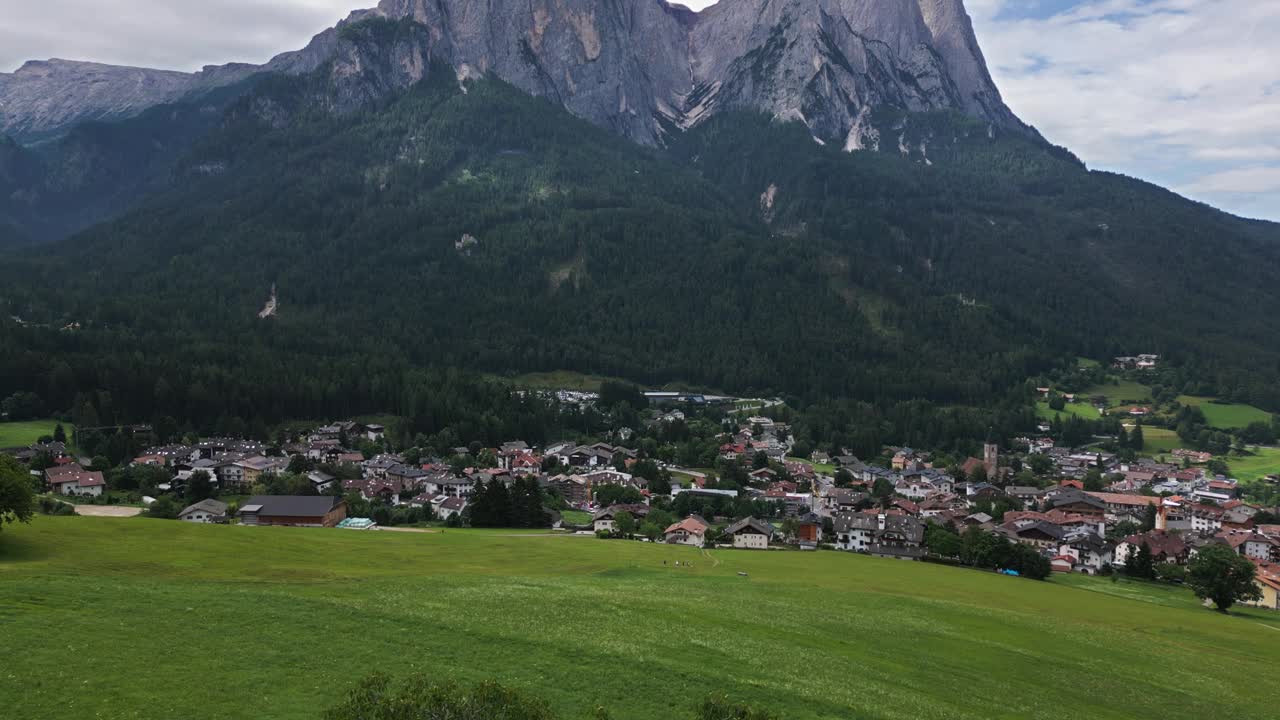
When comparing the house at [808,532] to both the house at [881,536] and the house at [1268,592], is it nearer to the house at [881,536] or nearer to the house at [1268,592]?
the house at [881,536]

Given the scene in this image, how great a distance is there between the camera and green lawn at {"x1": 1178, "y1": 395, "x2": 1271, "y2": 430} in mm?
175375

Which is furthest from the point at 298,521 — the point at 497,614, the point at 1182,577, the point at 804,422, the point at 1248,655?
the point at 804,422

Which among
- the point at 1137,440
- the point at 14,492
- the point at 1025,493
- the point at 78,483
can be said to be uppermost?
the point at 1137,440

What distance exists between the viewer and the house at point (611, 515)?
284 ft

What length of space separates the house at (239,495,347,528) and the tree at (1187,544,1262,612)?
233ft

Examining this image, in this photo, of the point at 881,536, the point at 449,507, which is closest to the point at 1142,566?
the point at 881,536

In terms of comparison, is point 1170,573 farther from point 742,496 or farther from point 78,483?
point 78,483

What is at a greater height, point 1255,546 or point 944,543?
point 1255,546

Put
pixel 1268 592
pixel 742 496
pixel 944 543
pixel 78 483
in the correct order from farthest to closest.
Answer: pixel 742 496 → pixel 78 483 → pixel 944 543 → pixel 1268 592

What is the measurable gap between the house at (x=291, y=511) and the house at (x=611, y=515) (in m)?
23.6

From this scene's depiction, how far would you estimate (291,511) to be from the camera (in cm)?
8044

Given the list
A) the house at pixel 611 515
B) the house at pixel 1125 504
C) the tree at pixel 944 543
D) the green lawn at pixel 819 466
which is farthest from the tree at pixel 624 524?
the house at pixel 1125 504

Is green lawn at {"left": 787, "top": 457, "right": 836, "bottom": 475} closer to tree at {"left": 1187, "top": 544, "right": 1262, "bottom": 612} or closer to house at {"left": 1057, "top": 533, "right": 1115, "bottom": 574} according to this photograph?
house at {"left": 1057, "top": 533, "right": 1115, "bottom": 574}

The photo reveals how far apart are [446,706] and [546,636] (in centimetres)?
1411
